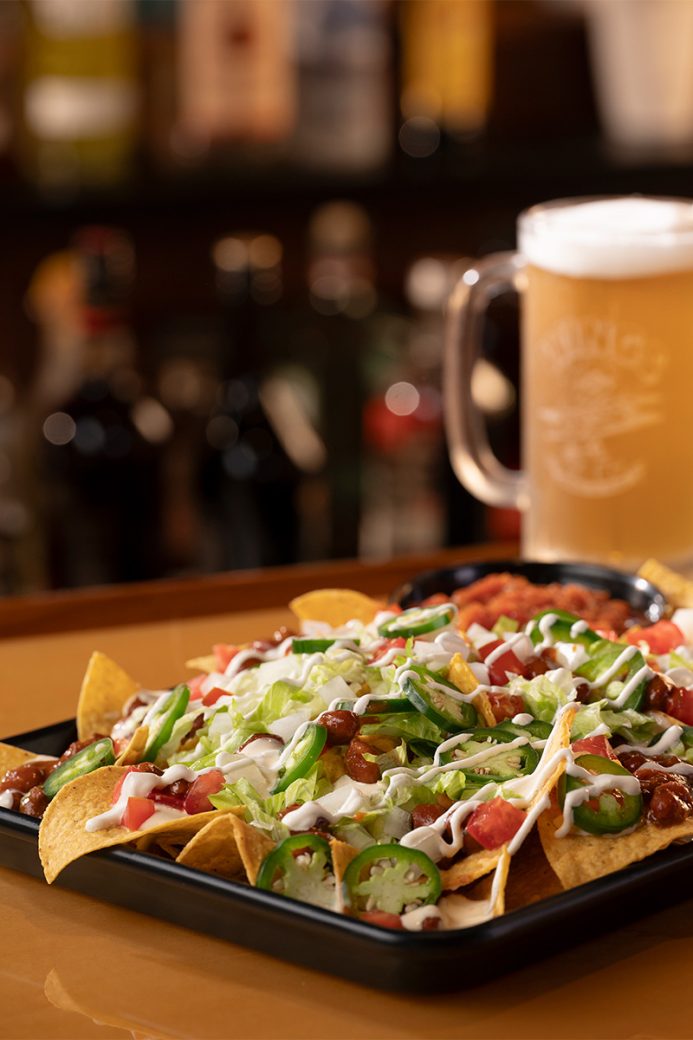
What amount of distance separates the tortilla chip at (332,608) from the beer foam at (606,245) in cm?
45

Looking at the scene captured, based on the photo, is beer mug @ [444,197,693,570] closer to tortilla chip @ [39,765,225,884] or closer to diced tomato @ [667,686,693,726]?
diced tomato @ [667,686,693,726]

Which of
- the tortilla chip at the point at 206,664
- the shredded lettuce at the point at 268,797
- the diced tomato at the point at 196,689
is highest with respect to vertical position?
the shredded lettuce at the point at 268,797

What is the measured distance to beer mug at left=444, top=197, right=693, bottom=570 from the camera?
183cm

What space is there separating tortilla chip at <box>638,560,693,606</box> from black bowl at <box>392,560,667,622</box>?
40 mm

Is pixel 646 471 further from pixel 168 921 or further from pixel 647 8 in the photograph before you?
pixel 647 8

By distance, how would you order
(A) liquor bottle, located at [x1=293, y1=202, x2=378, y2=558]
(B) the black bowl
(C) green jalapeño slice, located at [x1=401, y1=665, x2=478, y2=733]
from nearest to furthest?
(C) green jalapeño slice, located at [x1=401, y1=665, x2=478, y2=733]
(B) the black bowl
(A) liquor bottle, located at [x1=293, y1=202, x2=378, y2=558]

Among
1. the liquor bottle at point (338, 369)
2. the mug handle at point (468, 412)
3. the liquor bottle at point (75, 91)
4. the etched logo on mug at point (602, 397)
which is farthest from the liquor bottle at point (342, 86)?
the etched logo on mug at point (602, 397)

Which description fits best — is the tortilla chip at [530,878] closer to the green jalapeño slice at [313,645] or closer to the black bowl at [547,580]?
the green jalapeño slice at [313,645]

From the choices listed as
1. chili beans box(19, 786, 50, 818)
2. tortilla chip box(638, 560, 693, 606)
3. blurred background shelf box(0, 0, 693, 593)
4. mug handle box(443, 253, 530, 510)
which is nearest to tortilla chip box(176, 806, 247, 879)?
chili beans box(19, 786, 50, 818)

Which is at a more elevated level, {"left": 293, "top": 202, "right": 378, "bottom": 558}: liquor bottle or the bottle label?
the bottle label

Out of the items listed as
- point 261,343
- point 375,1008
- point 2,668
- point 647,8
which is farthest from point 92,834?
point 647,8

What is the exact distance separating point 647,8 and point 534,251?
5.71 feet

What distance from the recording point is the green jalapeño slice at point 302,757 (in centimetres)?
113

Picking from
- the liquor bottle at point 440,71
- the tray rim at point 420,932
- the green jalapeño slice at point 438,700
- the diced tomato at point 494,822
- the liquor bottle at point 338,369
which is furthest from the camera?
the liquor bottle at point 440,71
